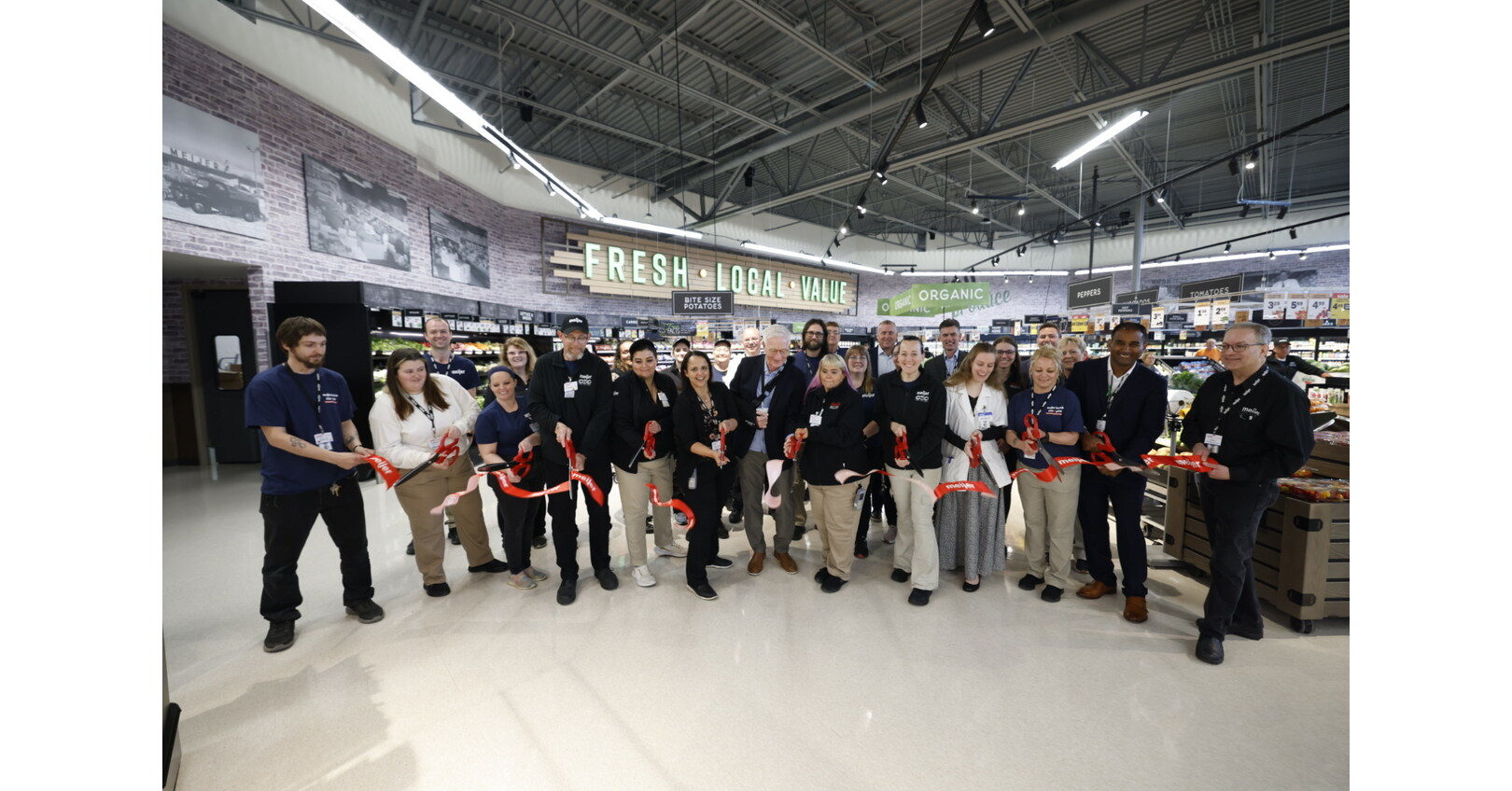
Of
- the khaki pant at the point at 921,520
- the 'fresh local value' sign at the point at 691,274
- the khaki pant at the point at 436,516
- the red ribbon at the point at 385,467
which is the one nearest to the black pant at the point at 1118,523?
the khaki pant at the point at 921,520

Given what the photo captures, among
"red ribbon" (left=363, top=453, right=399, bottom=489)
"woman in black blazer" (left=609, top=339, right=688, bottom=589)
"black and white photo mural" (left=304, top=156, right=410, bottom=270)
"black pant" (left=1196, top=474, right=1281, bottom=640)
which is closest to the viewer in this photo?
"black pant" (left=1196, top=474, right=1281, bottom=640)

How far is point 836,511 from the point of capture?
331cm

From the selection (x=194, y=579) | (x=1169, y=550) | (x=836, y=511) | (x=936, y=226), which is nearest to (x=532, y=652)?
(x=836, y=511)

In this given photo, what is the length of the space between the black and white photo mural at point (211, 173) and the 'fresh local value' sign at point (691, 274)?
210 inches

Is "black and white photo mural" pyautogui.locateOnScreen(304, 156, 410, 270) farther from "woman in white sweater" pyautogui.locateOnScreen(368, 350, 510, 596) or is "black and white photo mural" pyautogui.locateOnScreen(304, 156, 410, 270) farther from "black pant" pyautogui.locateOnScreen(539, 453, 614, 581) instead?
"black pant" pyautogui.locateOnScreen(539, 453, 614, 581)

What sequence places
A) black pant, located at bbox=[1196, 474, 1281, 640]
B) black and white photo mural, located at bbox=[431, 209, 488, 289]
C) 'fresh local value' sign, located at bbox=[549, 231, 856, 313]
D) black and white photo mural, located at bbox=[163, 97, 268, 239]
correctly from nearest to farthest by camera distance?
black pant, located at bbox=[1196, 474, 1281, 640], black and white photo mural, located at bbox=[163, 97, 268, 239], black and white photo mural, located at bbox=[431, 209, 488, 289], 'fresh local value' sign, located at bbox=[549, 231, 856, 313]

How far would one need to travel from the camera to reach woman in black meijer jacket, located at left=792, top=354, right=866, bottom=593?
3172mm

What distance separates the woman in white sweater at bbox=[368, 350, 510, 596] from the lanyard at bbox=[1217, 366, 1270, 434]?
4.45 m

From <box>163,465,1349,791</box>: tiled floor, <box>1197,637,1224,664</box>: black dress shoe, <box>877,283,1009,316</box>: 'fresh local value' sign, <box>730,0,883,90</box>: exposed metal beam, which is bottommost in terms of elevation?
<box>163,465,1349,791</box>: tiled floor

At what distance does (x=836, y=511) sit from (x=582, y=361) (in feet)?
6.39

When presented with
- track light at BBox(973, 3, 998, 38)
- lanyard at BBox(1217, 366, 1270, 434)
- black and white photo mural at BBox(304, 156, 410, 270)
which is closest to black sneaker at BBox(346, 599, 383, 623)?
lanyard at BBox(1217, 366, 1270, 434)

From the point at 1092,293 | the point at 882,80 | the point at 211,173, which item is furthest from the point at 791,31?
the point at 1092,293

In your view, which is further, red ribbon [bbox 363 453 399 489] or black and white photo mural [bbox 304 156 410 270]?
black and white photo mural [bbox 304 156 410 270]

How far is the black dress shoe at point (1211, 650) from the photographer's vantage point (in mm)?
2559
